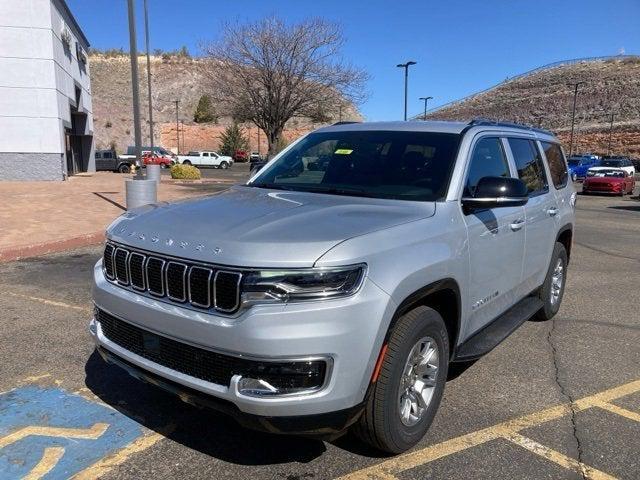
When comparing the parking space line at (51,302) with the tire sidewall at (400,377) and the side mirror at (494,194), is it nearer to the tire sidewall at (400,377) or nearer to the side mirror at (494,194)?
the tire sidewall at (400,377)

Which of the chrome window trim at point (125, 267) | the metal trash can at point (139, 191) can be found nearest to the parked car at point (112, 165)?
the metal trash can at point (139, 191)

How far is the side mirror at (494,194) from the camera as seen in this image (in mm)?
3449

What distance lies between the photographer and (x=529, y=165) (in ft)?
15.9

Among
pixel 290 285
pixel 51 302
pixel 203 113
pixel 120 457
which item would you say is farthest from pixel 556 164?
pixel 203 113

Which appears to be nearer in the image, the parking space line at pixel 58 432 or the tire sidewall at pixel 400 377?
the tire sidewall at pixel 400 377

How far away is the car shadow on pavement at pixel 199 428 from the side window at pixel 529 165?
278cm

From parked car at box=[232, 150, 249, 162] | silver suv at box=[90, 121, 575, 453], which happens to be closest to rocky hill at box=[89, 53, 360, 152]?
parked car at box=[232, 150, 249, 162]

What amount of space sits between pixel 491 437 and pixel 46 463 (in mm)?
2535

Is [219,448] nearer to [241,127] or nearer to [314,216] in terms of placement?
[314,216]

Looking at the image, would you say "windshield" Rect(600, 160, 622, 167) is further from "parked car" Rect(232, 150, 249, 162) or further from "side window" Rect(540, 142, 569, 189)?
"parked car" Rect(232, 150, 249, 162)

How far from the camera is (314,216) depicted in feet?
10.0

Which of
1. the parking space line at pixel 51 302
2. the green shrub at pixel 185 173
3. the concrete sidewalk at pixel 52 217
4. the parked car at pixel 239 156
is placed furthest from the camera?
the parked car at pixel 239 156

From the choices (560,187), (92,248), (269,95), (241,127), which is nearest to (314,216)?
(560,187)

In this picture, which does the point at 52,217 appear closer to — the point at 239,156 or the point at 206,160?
the point at 206,160
